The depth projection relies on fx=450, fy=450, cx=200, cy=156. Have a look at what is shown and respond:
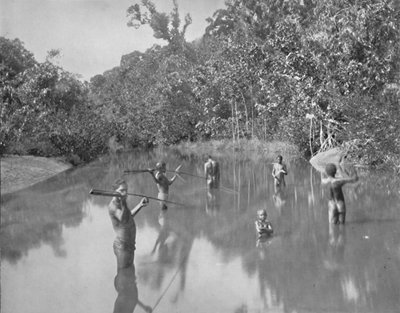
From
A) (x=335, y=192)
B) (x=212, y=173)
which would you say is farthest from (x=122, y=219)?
(x=212, y=173)

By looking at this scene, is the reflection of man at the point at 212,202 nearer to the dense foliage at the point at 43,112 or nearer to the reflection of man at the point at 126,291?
the reflection of man at the point at 126,291


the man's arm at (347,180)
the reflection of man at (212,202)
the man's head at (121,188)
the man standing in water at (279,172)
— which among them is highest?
the man's head at (121,188)

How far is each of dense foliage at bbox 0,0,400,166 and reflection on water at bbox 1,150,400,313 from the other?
434 cm

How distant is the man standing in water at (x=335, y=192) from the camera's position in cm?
1016

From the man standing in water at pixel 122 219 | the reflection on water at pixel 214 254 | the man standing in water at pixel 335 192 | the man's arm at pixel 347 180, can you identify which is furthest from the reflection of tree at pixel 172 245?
the man's arm at pixel 347 180

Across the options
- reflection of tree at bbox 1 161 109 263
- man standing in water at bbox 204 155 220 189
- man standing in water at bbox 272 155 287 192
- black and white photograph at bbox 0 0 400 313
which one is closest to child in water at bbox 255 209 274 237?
black and white photograph at bbox 0 0 400 313

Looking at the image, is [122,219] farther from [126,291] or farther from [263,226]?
[263,226]

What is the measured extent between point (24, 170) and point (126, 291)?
566 inches

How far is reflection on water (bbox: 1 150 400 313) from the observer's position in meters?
6.85

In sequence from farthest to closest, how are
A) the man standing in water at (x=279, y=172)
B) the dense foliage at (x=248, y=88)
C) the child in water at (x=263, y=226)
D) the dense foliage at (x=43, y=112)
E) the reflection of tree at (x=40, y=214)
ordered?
1. the dense foliage at (x=43, y=112)
2. the dense foliage at (x=248, y=88)
3. the man standing in water at (x=279, y=172)
4. the reflection of tree at (x=40, y=214)
5. the child in water at (x=263, y=226)

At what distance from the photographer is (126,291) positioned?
7.30 m

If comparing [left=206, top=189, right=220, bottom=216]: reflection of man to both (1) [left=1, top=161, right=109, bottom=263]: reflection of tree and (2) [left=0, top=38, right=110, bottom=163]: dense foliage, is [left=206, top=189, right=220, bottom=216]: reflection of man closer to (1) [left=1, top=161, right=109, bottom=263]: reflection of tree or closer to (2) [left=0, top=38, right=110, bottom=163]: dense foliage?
(1) [left=1, top=161, right=109, bottom=263]: reflection of tree

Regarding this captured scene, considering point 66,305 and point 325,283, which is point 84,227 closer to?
point 66,305

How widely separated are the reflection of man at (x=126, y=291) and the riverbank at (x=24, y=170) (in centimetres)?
1032
